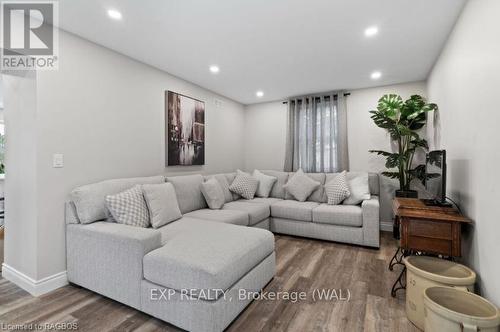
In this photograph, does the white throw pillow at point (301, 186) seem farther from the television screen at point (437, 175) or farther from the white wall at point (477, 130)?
the white wall at point (477, 130)

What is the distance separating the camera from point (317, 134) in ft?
14.7

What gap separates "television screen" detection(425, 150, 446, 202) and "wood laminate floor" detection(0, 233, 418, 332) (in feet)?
3.02

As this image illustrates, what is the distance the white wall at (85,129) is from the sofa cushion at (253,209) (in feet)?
3.60

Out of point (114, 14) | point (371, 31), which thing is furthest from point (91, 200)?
point (371, 31)

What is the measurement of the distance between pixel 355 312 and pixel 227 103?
4.03 m

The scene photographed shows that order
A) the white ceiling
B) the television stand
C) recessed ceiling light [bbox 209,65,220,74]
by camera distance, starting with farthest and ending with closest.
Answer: recessed ceiling light [bbox 209,65,220,74], the television stand, the white ceiling

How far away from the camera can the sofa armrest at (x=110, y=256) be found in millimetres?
1775

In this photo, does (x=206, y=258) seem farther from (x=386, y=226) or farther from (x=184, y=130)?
(x=386, y=226)

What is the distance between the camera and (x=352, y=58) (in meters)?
2.91

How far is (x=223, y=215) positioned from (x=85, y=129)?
1.76m

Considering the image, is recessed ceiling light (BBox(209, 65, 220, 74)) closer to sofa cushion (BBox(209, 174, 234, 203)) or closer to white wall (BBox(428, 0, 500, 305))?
sofa cushion (BBox(209, 174, 234, 203))

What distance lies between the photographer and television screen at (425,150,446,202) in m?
1.94

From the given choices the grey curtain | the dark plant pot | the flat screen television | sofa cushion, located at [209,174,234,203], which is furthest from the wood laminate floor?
the grey curtain

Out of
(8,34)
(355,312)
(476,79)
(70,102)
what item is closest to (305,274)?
(355,312)
